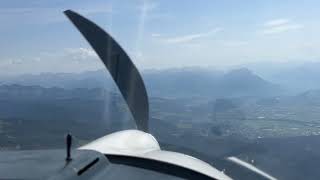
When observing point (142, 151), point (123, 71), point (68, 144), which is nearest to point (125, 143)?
point (142, 151)

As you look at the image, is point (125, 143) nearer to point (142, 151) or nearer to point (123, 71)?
point (142, 151)

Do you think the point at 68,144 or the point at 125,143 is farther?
the point at 125,143

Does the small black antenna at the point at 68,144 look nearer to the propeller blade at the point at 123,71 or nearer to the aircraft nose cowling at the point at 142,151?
the aircraft nose cowling at the point at 142,151

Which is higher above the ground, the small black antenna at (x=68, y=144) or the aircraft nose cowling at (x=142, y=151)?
the small black antenna at (x=68, y=144)

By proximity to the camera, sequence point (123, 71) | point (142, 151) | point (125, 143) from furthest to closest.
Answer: point (123, 71) < point (125, 143) < point (142, 151)

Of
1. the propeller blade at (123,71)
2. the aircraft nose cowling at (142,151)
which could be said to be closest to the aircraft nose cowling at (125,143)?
the aircraft nose cowling at (142,151)

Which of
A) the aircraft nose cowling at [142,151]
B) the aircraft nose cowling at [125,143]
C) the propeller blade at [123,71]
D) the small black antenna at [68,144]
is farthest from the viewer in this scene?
the propeller blade at [123,71]

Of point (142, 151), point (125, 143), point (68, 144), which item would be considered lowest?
point (125, 143)

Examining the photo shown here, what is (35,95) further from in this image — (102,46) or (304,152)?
(102,46)
